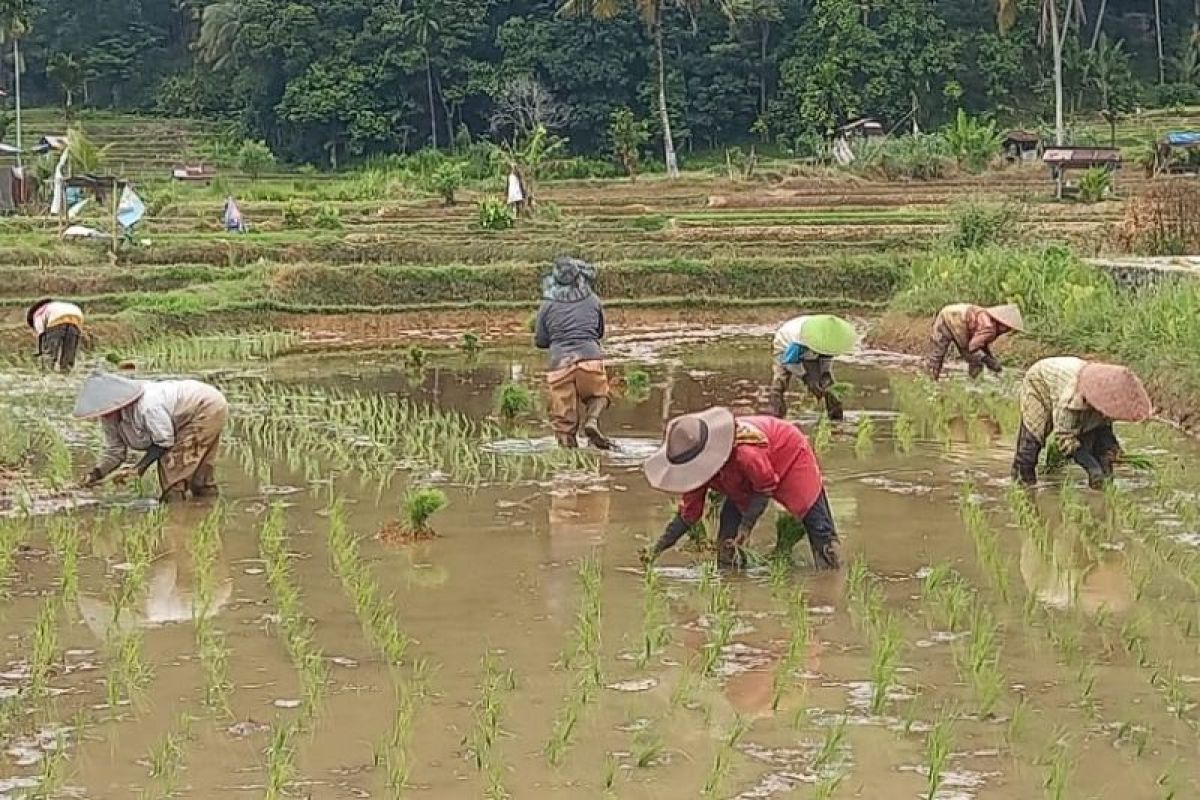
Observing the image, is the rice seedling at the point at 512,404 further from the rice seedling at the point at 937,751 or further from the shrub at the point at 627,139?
the shrub at the point at 627,139

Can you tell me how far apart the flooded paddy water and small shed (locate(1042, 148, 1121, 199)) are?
18253 millimetres

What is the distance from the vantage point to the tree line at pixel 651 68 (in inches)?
1516

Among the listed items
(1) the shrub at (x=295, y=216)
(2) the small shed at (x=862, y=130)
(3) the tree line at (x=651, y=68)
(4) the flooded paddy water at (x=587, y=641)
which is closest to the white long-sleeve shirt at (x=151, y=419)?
(4) the flooded paddy water at (x=587, y=641)

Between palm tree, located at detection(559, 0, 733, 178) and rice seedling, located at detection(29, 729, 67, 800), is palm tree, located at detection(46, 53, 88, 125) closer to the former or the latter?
palm tree, located at detection(559, 0, 733, 178)

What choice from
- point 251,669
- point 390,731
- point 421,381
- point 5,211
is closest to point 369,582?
point 251,669

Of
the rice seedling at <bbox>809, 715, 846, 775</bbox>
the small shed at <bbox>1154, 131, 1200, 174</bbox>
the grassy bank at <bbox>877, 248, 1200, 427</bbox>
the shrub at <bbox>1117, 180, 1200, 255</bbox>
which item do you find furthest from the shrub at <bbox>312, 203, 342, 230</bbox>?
the rice seedling at <bbox>809, 715, 846, 775</bbox>

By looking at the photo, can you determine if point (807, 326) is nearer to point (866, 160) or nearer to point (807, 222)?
point (807, 222)

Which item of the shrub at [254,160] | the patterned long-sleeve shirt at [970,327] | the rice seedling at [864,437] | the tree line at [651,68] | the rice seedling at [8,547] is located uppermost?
the tree line at [651,68]

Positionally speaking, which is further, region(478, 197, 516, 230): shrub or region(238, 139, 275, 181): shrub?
region(238, 139, 275, 181): shrub

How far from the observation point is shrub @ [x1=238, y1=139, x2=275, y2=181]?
37156 mm

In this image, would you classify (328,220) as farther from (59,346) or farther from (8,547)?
(8,547)

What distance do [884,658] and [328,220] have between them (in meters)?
19.1

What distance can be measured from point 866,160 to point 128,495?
2501cm

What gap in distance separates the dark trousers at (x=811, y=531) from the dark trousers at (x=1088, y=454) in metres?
2.05
